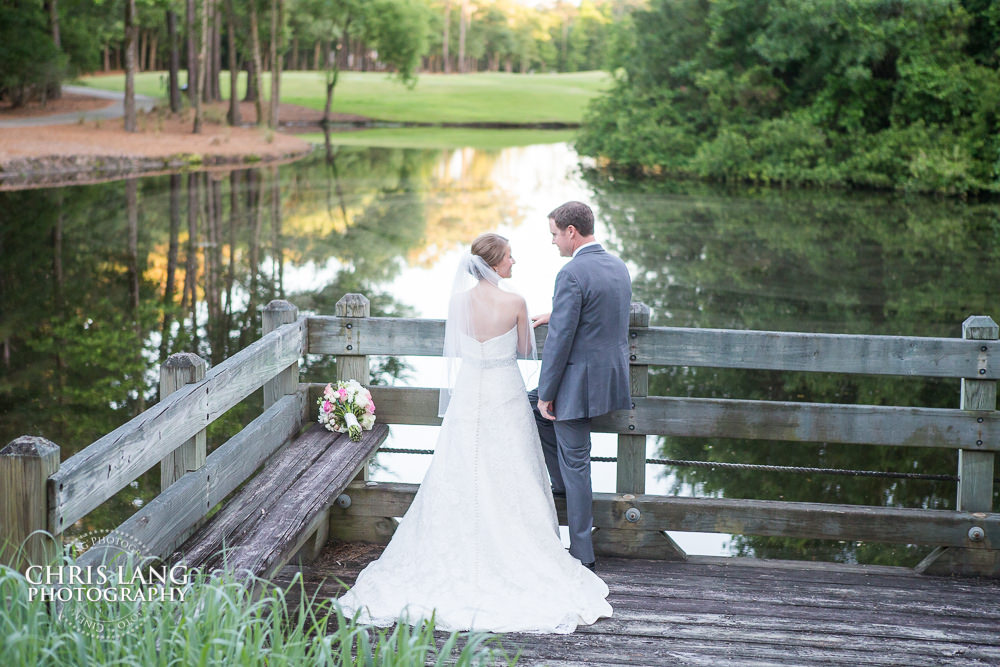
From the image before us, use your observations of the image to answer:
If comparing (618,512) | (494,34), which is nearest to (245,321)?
(618,512)

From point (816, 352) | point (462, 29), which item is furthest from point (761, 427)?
point (462, 29)

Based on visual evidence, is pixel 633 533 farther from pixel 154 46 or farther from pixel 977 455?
pixel 154 46

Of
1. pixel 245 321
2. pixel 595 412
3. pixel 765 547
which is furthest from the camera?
pixel 245 321

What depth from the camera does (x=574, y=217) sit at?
523 cm

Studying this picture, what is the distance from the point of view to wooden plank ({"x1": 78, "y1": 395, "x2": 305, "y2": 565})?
4.07 meters

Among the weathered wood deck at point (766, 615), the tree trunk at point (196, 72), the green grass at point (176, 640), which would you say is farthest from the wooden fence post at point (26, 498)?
the tree trunk at point (196, 72)

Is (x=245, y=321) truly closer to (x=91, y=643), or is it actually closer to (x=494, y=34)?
(x=91, y=643)

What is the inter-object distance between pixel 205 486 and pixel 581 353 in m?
1.89

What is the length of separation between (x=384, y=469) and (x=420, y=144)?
43.9 metres

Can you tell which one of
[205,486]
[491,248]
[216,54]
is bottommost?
[205,486]

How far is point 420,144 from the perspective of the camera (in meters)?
51.3

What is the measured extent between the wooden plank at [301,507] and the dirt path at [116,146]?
24991 mm

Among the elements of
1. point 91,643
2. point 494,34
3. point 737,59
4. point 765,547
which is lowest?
point 765,547

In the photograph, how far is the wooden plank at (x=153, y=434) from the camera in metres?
3.50
